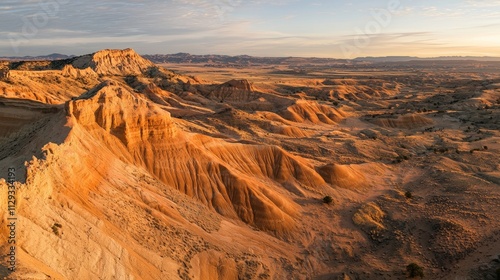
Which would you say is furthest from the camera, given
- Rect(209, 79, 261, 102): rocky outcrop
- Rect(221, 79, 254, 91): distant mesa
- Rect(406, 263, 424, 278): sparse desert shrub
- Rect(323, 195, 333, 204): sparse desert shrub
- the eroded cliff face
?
Rect(221, 79, 254, 91): distant mesa

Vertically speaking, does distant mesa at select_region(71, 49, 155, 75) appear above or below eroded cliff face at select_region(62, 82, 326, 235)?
above

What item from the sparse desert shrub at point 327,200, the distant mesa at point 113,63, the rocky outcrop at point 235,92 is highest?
the distant mesa at point 113,63

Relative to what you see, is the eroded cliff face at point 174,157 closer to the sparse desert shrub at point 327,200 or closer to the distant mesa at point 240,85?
the sparse desert shrub at point 327,200

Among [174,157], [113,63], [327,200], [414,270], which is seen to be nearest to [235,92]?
[113,63]

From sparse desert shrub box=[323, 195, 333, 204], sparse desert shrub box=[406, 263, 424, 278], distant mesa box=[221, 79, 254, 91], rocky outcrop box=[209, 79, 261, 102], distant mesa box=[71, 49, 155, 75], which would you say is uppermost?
distant mesa box=[71, 49, 155, 75]

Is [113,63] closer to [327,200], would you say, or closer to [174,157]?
[174,157]

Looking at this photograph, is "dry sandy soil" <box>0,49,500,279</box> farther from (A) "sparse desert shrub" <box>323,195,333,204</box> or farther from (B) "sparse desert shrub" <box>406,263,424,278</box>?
(A) "sparse desert shrub" <box>323,195,333,204</box>

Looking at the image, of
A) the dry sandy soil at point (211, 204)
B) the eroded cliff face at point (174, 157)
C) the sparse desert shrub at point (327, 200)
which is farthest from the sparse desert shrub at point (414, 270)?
the sparse desert shrub at point (327, 200)

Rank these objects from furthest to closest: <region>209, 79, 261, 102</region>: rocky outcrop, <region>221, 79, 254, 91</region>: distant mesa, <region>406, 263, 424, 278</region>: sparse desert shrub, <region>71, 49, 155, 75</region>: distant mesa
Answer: <region>71, 49, 155, 75</region>: distant mesa < <region>221, 79, 254, 91</region>: distant mesa < <region>209, 79, 261, 102</region>: rocky outcrop < <region>406, 263, 424, 278</region>: sparse desert shrub

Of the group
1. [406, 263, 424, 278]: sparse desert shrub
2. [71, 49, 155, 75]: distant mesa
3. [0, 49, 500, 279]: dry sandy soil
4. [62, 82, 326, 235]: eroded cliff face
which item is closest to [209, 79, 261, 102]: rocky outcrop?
[71, 49, 155, 75]: distant mesa
